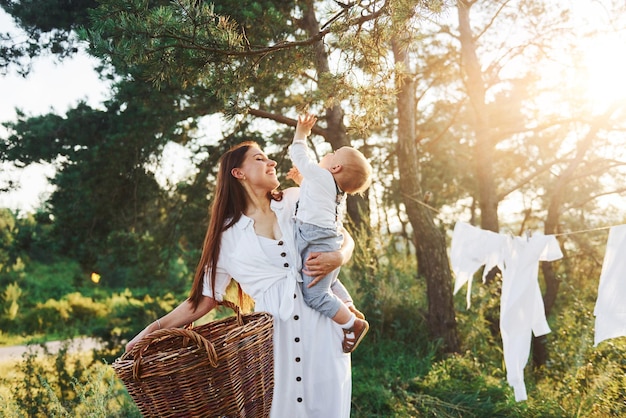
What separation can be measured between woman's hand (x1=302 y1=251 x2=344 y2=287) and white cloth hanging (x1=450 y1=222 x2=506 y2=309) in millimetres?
1757

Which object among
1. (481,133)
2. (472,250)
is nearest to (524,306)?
(472,250)

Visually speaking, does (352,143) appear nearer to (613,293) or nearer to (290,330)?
(613,293)

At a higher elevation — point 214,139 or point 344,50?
point 214,139

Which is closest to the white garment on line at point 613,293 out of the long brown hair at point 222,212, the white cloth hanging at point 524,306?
the white cloth hanging at point 524,306

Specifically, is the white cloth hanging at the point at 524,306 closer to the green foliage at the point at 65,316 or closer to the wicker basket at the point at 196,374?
the wicker basket at the point at 196,374

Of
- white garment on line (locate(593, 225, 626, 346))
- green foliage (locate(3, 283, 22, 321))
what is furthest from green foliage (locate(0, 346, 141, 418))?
green foliage (locate(3, 283, 22, 321))

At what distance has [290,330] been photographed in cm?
222

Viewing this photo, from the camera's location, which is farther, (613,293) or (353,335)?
(613,293)

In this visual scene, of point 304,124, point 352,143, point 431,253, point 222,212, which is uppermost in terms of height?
point 352,143

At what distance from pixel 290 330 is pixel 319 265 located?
0.30 metres

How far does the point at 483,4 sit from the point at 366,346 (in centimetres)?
656

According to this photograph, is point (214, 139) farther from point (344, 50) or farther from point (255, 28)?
point (344, 50)

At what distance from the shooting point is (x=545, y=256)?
3.30m

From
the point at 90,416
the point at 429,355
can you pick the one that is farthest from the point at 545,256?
the point at 90,416
